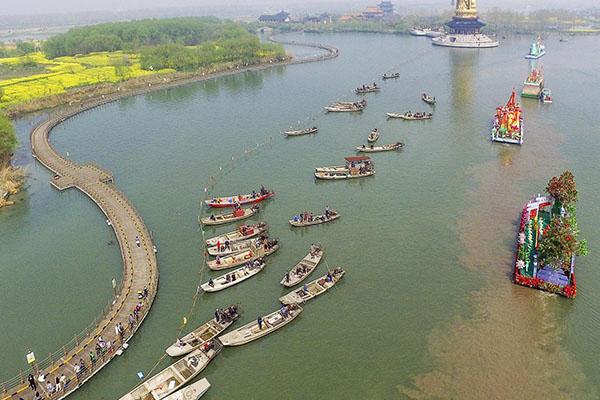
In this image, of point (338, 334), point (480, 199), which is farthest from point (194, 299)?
point (480, 199)

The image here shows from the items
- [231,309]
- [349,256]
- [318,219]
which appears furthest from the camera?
[318,219]

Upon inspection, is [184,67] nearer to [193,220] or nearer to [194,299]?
[193,220]

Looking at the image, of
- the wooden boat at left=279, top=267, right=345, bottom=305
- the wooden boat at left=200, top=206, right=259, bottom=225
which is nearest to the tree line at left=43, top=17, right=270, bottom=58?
the wooden boat at left=200, top=206, right=259, bottom=225

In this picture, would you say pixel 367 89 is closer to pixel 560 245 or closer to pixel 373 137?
pixel 373 137

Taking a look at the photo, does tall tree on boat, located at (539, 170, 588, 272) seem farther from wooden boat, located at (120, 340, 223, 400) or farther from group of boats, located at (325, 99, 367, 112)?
group of boats, located at (325, 99, 367, 112)

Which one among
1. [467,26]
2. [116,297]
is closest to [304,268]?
[116,297]

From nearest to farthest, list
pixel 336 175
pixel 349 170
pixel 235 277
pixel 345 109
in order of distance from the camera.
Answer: pixel 235 277 < pixel 336 175 < pixel 349 170 < pixel 345 109

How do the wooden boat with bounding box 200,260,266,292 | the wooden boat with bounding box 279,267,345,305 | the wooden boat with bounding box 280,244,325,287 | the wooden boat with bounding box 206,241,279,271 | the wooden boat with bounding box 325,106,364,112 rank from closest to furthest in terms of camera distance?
the wooden boat with bounding box 279,267,345,305 < the wooden boat with bounding box 200,260,266,292 < the wooden boat with bounding box 280,244,325,287 < the wooden boat with bounding box 206,241,279,271 < the wooden boat with bounding box 325,106,364,112
